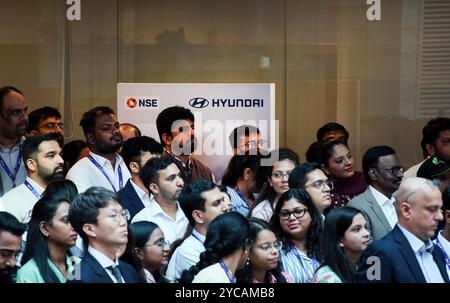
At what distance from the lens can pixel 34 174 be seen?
6555 mm

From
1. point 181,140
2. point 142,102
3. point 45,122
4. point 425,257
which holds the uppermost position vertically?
point 142,102

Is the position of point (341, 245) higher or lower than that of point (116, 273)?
higher

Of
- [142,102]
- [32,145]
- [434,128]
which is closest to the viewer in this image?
[32,145]

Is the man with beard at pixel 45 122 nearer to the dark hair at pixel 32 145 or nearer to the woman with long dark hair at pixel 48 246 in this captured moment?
the dark hair at pixel 32 145

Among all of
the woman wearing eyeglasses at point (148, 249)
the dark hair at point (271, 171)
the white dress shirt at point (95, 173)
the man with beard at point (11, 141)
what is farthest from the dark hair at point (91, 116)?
the woman wearing eyeglasses at point (148, 249)

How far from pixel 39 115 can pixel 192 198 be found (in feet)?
5.56

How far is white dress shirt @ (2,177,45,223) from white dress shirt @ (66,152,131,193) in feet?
1.32

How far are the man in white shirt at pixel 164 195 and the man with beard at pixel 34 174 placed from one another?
0.58m

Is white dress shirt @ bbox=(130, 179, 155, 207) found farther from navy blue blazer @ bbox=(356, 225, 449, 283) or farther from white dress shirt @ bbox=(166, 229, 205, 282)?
navy blue blazer @ bbox=(356, 225, 449, 283)

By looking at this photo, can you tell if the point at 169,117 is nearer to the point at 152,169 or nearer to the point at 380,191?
the point at 152,169

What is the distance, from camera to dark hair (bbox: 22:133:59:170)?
660 cm

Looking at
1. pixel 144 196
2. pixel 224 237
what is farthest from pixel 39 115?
pixel 224 237

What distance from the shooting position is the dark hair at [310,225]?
6.27 meters
